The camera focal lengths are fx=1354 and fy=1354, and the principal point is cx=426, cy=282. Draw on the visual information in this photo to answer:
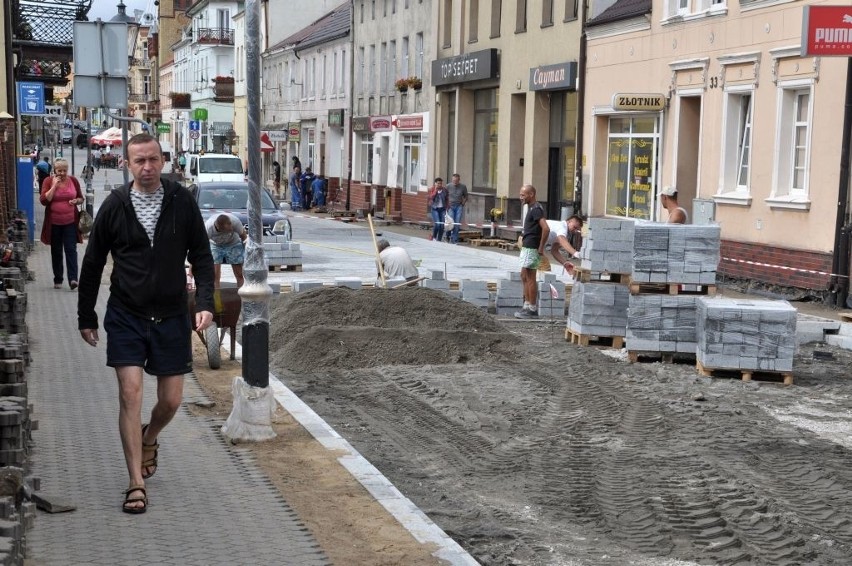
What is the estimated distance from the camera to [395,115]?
157 ft

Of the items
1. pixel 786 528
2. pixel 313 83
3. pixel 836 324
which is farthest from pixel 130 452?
pixel 313 83

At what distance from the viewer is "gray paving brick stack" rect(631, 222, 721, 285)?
14602 mm

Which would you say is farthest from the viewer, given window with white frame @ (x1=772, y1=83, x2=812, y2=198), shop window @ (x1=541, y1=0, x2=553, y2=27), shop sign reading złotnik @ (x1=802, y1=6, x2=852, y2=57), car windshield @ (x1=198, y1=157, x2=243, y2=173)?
car windshield @ (x1=198, y1=157, x2=243, y2=173)

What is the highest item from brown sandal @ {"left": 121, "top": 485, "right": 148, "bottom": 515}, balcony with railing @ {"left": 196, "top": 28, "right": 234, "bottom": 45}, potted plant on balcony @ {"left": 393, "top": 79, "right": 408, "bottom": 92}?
balcony with railing @ {"left": 196, "top": 28, "right": 234, "bottom": 45}

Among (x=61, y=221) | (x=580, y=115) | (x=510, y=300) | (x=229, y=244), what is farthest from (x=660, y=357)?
(x=580, y=115)

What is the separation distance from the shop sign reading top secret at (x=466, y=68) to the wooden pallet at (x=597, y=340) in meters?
22.5

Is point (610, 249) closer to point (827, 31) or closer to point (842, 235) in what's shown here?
point (827, 31)

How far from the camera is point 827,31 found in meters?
18.0

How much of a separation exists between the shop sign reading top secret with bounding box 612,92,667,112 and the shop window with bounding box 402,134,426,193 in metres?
17.9

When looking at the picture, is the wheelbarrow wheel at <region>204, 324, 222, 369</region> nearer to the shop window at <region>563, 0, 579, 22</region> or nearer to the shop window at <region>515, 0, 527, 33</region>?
the shop window at <region>563, 0, 579, 22</region>

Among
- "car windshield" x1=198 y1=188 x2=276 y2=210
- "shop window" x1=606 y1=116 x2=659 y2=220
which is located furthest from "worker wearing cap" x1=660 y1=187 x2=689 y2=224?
"car windshield" x1=198 y1=188 x2=276 y2=210

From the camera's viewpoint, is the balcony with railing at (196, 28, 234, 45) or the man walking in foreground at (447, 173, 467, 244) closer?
the man walking in foreground at (447, 173, 467, 244)

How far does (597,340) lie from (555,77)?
1799 centimetres

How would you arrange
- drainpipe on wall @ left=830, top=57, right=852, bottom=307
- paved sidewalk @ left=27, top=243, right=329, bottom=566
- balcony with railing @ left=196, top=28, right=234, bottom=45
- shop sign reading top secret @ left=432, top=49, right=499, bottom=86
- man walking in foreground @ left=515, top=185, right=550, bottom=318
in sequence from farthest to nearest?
balcony with railing @ left=196, top=28, right=234, bottom=45
shop sign reading top secret @ left=432, top=49, right=499, bottom=86
drainpipe on wall @ left=830, top=57, right=852, bottom=307
man walking in foreground @ left=515, top=185, right=550, bottom=318
paved sidewalk @ left=27, top=243, right=329, bottom=566
